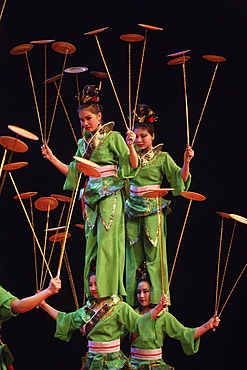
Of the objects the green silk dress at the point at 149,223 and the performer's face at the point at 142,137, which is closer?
the green silk dress at the point at 149,223

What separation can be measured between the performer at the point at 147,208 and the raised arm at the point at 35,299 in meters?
1.37

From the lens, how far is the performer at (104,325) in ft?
13.0

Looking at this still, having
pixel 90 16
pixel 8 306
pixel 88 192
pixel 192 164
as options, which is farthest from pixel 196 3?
pixel 8 306

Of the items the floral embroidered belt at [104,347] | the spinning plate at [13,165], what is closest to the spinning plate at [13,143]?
the spinning plate at [13,165]

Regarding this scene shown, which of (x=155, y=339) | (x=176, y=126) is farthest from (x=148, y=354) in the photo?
(x=176, y=126)

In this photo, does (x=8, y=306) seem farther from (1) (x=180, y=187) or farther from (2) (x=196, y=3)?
(2) (x=196, y=3)

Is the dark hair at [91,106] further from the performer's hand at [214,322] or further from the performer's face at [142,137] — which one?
the performer's hand at [214,322]

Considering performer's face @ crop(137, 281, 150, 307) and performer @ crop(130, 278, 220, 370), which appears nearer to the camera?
performer @ crop(130, 278, 220, 370)

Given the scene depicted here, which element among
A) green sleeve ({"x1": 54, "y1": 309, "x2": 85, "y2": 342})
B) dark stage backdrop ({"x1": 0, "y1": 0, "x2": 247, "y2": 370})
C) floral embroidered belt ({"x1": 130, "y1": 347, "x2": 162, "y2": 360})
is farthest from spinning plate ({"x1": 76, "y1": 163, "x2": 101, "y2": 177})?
dark stage backdrop ({"x1": 0, "y1": 0, "x2": 247, "y2": 370})

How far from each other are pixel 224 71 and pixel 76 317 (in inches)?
86.8

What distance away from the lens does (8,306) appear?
10.2ft

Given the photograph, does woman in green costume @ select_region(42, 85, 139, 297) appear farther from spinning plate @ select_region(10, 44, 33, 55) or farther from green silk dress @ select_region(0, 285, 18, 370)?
green silk dress @ select_region(0, 285, 18, 370)

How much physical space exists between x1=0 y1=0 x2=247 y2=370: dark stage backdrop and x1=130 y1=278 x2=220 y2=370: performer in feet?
2.77

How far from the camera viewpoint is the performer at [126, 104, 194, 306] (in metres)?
4.38
